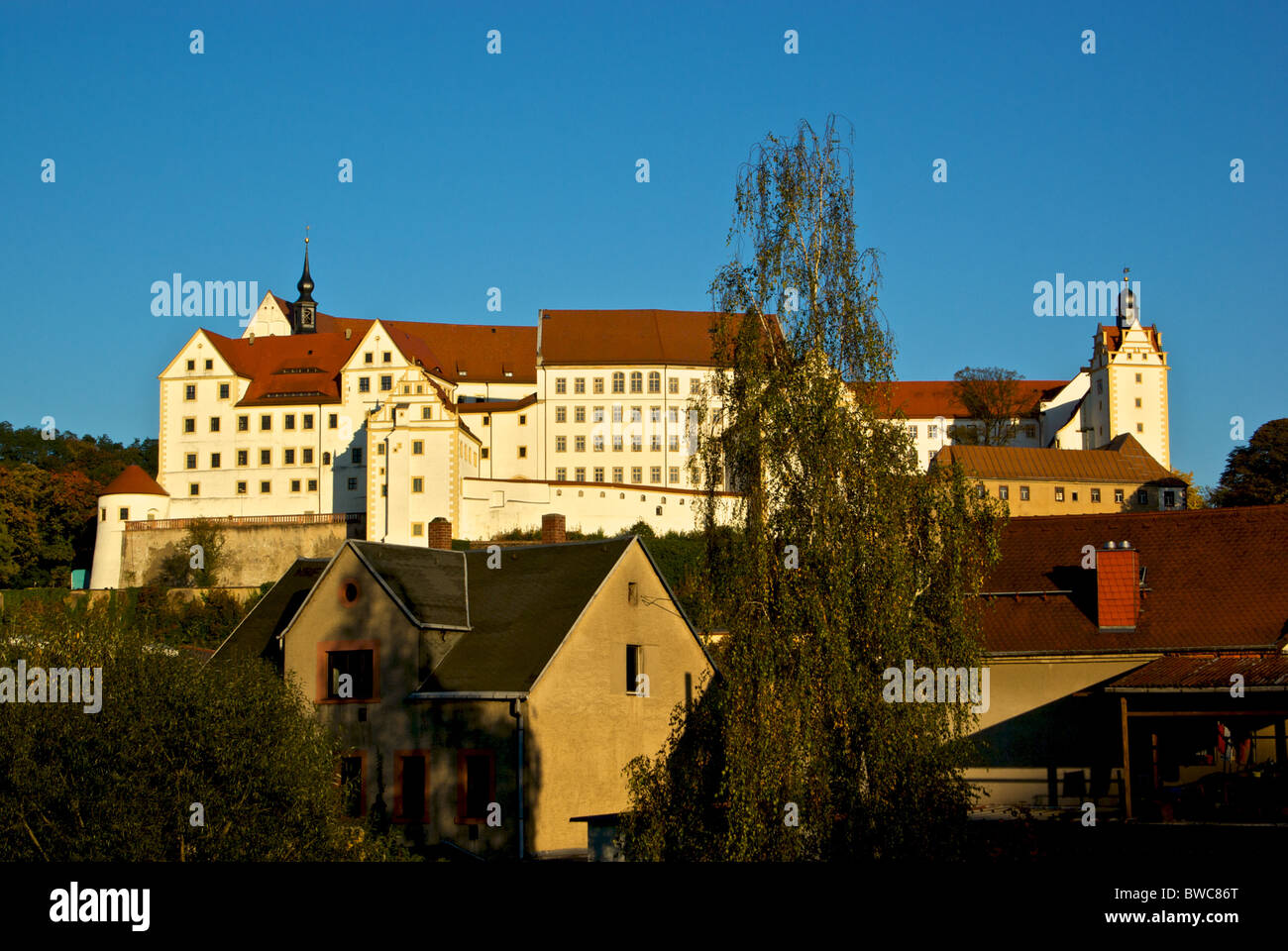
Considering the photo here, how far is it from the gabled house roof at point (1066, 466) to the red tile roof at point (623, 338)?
18.3 m

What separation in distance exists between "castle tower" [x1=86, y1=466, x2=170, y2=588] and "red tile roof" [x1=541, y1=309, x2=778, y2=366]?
25.6 m

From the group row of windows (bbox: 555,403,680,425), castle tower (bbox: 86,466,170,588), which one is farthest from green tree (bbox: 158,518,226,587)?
row of windows (bbox: 555,403,680,425)

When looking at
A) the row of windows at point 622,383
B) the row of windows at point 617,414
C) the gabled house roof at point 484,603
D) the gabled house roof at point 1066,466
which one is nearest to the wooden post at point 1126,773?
the gabled house roof at point 484,603

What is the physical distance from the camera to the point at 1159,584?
98.7 ft

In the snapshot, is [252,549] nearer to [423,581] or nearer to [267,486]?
[267,486]

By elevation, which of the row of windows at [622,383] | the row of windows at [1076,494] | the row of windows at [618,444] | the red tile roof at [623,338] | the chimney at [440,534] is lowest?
the chimney at [440,534]

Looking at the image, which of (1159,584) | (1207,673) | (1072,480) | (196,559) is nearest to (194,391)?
(196,559)

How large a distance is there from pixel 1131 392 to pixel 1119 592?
254 feet

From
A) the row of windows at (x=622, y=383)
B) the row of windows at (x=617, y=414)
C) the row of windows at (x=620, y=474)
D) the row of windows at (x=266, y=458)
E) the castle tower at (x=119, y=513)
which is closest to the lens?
the castle tower at (x=119, y=513)

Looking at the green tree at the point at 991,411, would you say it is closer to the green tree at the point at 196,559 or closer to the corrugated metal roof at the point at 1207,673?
the green tree at the point at 196,559

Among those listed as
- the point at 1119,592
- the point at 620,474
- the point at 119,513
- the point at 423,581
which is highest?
A: the point at 620,474

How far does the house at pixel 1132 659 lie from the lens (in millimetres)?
26750
